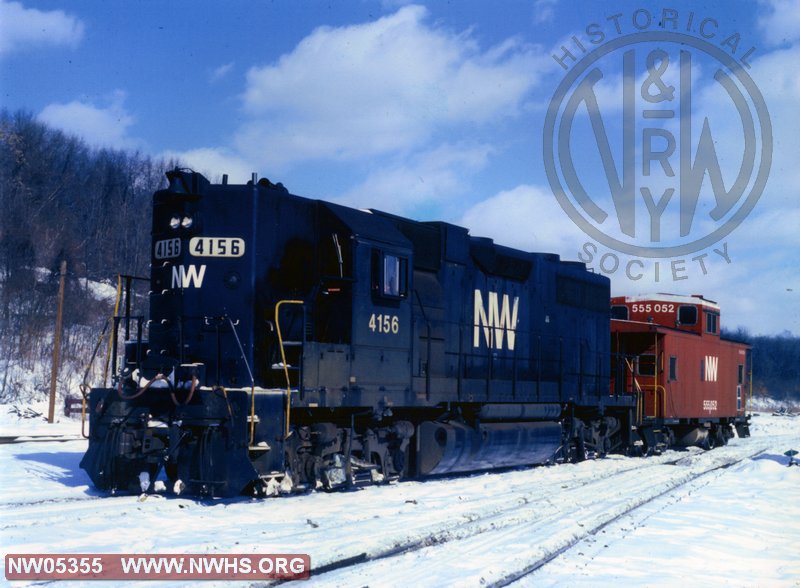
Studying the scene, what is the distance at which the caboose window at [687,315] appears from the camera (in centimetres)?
2250

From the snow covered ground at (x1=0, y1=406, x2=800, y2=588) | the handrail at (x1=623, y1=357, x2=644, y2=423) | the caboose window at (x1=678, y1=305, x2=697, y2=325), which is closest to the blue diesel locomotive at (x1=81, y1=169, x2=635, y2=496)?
the snow covered ground at (x1=0, y1=406, x2=800, y2=588)

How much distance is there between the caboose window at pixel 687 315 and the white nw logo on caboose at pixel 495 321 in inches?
357

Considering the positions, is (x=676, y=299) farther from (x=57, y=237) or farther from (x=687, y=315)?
(x=57, y=237)

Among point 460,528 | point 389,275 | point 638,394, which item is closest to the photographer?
point 460,528

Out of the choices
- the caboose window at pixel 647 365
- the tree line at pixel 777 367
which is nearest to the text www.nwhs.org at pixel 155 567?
the caboose window at pixel 647 365

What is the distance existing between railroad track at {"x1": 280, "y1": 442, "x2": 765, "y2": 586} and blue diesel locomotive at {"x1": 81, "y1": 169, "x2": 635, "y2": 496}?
2058 millimetres

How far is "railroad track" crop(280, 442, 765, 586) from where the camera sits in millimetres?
6355

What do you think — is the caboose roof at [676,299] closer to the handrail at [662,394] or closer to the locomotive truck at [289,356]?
the handrail at [662,394]

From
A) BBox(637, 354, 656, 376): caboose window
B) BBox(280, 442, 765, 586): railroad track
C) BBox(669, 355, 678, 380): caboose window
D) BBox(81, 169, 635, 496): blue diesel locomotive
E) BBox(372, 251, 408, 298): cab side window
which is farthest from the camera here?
BBox(669, 355, 678, 380): caboose window

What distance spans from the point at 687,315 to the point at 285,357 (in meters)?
15.8

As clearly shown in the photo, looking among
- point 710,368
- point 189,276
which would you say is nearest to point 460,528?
point 189,276

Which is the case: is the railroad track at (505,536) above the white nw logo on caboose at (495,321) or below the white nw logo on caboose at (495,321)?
below

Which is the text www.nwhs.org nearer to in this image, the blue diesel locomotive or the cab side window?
the blue diesel locomotive

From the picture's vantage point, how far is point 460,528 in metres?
8.26
